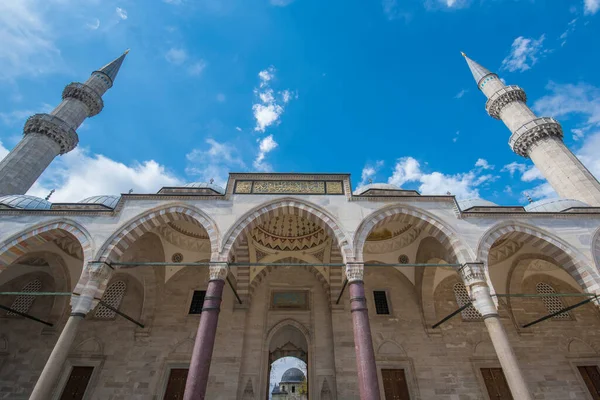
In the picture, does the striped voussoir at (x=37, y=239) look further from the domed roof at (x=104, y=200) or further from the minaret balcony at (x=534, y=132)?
the minaret balcony at (x=534, y=132)

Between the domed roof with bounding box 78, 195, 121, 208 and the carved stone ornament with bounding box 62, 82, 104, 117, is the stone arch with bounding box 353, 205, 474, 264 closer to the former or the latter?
the domed roof with bounding box 78, 195, 121, 208

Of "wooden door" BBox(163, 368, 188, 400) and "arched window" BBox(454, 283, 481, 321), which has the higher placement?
"arched window" BBox(454, 283, 481, 321)

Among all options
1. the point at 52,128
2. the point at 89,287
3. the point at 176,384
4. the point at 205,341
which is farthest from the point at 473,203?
the point at 52,128

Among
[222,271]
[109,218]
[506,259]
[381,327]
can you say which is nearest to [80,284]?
[109,218]

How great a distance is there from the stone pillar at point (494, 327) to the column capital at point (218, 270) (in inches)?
232

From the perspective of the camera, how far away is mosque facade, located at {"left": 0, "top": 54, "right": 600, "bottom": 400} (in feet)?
25.3

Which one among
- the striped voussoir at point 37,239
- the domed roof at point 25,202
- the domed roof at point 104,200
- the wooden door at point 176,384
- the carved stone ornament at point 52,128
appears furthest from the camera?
the carved stone ornament at point 52,128

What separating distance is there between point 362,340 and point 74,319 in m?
6.36

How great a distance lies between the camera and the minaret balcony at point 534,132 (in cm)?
1343

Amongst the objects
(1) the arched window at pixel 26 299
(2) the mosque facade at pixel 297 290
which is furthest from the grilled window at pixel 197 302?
(1) the arched window at pixel 26 299

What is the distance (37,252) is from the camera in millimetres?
9742

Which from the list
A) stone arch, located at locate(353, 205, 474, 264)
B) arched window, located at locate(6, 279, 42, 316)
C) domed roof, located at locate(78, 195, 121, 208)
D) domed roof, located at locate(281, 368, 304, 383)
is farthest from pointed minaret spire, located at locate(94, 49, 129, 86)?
domed roof, located at locate(281, 368, 304, 383)

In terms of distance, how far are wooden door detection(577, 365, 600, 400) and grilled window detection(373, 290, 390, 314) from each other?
5.95m

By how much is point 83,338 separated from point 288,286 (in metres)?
6.78
